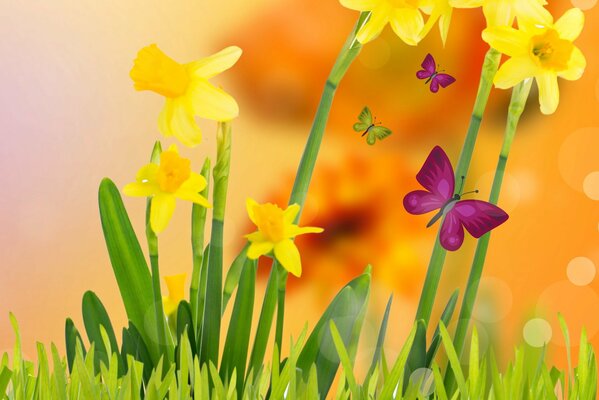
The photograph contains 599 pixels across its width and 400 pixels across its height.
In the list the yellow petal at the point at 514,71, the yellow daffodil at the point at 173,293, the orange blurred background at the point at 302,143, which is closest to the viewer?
→ the yellow petal at the point at 514,71

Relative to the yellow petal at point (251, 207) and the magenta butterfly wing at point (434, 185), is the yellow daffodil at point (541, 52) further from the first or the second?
the yellow petal at point (251, 207)

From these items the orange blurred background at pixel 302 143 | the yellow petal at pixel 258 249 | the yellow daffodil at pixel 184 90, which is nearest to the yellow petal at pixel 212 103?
the yellow daffodil at pixel 184 90

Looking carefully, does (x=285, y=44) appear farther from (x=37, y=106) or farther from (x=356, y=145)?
(x=37, y=106)

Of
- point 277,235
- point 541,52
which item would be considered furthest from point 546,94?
point 277,235

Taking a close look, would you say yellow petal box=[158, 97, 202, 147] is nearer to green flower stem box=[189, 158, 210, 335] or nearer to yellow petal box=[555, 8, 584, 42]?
green flower stem box=[189, 158, 210, 335]

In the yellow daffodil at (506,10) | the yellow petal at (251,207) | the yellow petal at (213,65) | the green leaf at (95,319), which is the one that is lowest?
the green leaf at (95,319)

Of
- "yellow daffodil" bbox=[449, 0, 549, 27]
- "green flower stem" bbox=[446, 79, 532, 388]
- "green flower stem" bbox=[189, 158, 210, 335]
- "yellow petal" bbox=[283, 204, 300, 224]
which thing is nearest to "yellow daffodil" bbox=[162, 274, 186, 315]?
"green flower stem" bbox=[189, 158, 210, 335]

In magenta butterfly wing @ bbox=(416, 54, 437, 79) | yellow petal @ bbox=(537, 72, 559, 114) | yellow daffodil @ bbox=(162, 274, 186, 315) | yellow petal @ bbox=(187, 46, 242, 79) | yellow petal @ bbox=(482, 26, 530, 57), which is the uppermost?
yellow petal @ bbox=(482, 26, 530, 57)
